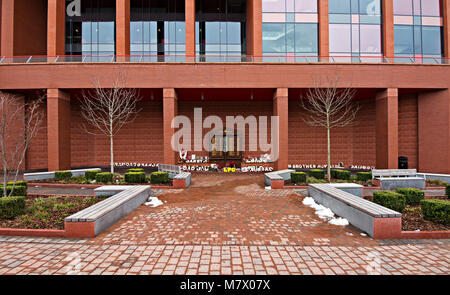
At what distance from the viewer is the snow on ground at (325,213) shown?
6.11m

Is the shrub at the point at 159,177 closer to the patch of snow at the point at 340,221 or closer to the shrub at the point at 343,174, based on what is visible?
the patch of snow at the point at 340,221

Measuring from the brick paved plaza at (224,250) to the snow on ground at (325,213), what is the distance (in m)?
0.26

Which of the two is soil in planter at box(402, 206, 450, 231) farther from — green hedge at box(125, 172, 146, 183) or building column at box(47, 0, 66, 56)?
building column at box(47, 0, 66, 56)

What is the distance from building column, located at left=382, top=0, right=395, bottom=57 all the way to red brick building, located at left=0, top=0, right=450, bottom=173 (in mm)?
84

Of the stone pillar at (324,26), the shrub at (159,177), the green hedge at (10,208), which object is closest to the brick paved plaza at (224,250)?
the green hedge at (10,208)

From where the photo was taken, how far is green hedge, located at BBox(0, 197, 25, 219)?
610 cm

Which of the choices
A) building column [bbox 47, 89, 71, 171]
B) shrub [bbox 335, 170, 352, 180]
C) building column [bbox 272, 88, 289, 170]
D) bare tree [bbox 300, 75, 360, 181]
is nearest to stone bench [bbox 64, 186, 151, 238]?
bare tree [bbox 300, 75, 360, 181]

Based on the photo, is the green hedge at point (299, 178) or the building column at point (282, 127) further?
the building column at point (282, 127)

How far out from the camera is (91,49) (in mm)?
22375

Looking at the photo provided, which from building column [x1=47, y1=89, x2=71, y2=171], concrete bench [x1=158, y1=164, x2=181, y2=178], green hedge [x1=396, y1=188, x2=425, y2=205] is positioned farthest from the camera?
building column [x1=47, y1=89, x2=71, y2=171]

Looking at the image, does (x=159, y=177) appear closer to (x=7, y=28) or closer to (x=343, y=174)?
(x=343, y=174)

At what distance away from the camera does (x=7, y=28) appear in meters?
18.2
